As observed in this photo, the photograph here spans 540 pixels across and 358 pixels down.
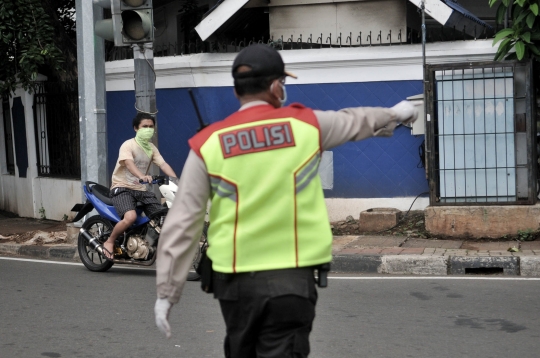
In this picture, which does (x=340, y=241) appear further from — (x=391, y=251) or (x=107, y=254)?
(x=107, y=254)

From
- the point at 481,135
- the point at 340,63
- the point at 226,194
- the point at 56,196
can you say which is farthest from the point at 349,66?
the point at 226,194

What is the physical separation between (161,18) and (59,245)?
5.10 meters

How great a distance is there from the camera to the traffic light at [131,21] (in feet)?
30.3

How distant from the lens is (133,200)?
860 centimetres

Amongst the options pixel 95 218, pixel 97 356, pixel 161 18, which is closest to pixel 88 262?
pixel 95 218

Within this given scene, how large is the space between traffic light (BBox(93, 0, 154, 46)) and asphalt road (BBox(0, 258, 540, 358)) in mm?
2641

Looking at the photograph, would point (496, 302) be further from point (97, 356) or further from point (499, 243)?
point (97, 356)

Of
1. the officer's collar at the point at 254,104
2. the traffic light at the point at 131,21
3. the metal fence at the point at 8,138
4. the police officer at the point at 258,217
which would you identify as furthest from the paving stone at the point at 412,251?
the metal fence at the point at 8,138

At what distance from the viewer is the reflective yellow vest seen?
3.15 m

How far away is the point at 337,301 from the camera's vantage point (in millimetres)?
7305

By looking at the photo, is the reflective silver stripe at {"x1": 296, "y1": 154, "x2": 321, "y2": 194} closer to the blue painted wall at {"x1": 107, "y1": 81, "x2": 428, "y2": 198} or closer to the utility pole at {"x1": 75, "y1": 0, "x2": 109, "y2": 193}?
the utility pole at {"x1": 75, "y1": 0, "x2": 109, "y2": 193}

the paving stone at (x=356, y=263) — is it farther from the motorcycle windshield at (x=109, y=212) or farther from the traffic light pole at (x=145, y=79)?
the traffic light pole at (x=145, y=79)

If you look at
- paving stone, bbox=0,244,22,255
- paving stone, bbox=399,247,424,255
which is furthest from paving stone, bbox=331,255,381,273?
paving stone, bbox=0,244,22,255

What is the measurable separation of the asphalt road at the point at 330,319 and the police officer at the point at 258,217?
2.58 m
